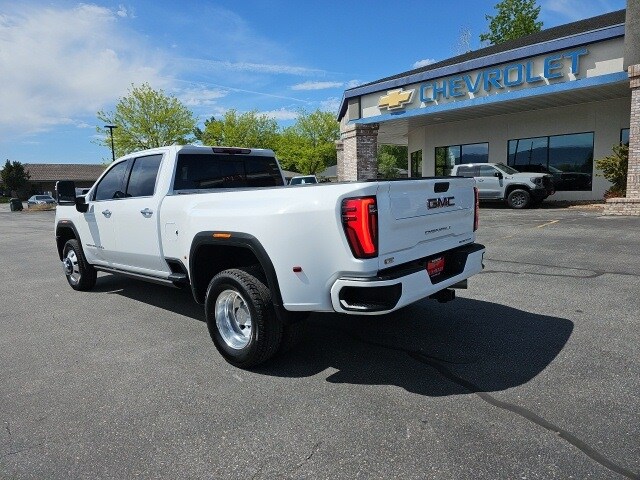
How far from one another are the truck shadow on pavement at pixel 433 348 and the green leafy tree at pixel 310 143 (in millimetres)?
54372

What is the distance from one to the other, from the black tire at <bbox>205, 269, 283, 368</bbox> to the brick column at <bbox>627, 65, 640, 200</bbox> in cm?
1453

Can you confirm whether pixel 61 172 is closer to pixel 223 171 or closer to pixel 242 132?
pixel 242 132

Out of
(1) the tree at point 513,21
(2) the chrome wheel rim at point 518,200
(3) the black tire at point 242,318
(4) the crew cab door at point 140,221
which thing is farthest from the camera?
(1) the tree at point 513,21

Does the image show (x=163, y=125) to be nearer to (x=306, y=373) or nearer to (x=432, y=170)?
(x=432, y=170)

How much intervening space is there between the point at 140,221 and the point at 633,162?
1483cm

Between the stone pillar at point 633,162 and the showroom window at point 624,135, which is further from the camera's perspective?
Result: the showroom window at point 624,135

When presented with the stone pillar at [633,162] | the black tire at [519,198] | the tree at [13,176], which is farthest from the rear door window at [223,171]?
the tree at [13,176]

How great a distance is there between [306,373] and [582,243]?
7.95m

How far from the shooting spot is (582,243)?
930 cm

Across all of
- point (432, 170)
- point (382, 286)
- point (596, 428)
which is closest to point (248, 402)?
point (382, 286)

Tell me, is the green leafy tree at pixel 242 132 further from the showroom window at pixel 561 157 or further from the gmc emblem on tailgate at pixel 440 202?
the gmc emblem on tailgate at pixel 440 202

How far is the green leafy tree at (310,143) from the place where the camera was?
58.6m

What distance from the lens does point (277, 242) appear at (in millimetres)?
3395

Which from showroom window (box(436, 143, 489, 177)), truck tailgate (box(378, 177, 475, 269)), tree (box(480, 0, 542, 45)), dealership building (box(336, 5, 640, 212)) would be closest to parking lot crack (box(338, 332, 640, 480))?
truck tailgate (box(378, 177, 475, 269))
